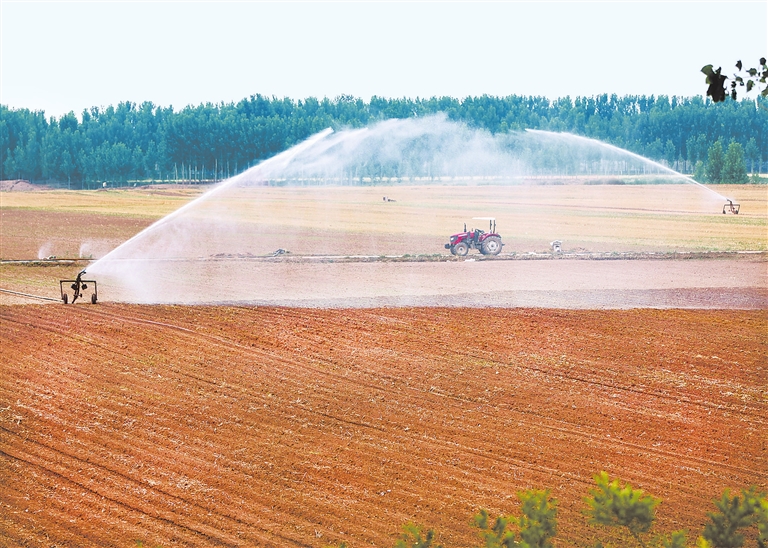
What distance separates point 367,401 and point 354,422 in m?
1.30

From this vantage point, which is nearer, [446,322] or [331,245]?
[446,322]

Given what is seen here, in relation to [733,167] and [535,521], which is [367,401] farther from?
[733,167]

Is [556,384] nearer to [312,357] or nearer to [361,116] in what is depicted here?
[312,357]

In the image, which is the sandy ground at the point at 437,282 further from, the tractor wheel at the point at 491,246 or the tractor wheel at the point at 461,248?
the tractor wheel at the point at 461,248

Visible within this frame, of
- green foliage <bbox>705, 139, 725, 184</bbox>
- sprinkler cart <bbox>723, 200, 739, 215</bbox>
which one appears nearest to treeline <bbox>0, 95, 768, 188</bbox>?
green foliage <bbox>705, 139, 725, 184</bbox>

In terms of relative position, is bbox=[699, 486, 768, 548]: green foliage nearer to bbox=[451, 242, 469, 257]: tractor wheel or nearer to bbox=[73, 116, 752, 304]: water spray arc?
bbox=[73, 116, 752, 304]: water spray arc

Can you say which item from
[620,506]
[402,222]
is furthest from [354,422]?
[402,222]

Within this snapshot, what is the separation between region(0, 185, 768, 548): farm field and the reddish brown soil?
0.06m

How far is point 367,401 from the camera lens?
18.1m

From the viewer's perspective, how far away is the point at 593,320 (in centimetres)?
2572

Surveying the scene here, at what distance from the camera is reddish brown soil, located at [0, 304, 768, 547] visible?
42.9 ft

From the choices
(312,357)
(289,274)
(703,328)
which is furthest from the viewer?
(289,274)

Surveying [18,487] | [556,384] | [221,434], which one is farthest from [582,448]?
[18,487]

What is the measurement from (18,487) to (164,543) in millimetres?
3319
